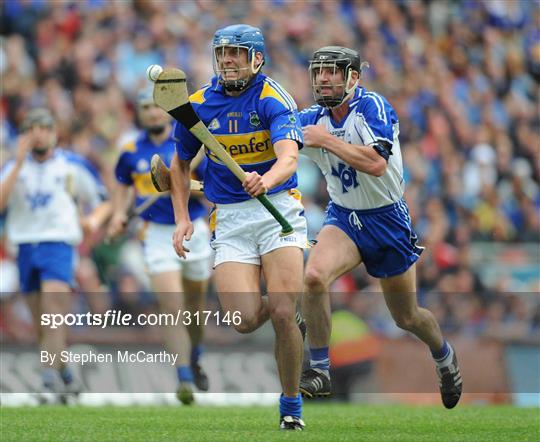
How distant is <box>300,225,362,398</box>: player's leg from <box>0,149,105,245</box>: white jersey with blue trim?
3.83 meters

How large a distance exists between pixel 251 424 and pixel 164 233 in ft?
10.5

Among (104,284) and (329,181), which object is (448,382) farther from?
(104,284)

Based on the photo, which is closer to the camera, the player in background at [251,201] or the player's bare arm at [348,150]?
the player in background at [251,201]

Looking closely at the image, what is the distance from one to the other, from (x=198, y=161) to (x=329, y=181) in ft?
8.08

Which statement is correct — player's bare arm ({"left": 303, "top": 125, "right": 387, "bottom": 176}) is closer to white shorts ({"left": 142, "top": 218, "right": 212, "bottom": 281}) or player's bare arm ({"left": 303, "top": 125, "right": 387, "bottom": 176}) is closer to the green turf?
the green turf

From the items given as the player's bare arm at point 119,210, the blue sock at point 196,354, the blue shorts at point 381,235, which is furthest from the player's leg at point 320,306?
the player's bare arm at point 119,210

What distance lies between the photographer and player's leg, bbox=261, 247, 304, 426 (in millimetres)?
8500

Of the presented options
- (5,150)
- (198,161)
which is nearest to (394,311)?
(198,161)

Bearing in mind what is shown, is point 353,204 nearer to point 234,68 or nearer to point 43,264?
point 234,68

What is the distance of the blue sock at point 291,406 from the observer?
28.3ft

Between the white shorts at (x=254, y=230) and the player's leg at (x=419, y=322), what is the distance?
1111 mm

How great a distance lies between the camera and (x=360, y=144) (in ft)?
30.7

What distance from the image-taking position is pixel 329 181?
9734 mm

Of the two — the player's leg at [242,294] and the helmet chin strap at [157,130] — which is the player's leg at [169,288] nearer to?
the helmet chin strap at [157,130]
